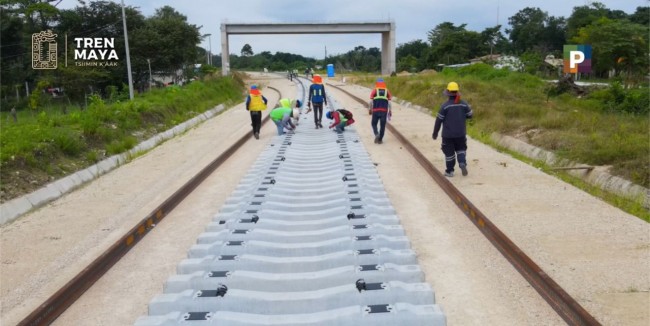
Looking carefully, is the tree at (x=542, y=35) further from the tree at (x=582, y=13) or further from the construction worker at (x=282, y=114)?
the construction worker at (x=282, y=114)

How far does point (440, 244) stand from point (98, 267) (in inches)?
145

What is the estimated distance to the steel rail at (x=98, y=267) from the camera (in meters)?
4.55

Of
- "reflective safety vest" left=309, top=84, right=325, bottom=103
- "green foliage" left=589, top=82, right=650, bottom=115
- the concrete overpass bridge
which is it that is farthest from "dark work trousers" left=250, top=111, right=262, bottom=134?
the concrete overpass bridge

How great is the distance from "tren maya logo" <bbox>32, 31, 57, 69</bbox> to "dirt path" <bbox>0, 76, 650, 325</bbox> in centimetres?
4030

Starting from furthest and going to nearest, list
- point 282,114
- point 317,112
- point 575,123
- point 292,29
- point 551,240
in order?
point 292,29
point 317,112
point 282,114
point 575,123
point 551,240

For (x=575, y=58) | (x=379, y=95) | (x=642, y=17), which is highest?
(x=642, y=17)

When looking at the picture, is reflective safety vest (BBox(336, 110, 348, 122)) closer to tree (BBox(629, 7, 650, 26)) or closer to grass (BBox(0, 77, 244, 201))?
grass (BBox(0, 77, 244, 201))

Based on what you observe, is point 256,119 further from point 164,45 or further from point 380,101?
point 164,45

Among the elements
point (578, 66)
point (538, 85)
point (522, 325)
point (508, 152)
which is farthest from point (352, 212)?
point (578, 66)

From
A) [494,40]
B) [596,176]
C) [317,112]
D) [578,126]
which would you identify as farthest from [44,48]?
[494,40]

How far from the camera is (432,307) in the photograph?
4371 mm

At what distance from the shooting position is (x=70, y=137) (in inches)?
458

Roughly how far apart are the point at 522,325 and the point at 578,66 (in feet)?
192

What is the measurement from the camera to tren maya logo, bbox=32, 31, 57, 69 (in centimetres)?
4538
